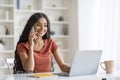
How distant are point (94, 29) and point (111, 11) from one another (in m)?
0.60

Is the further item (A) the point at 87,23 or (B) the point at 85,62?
(A) the point at 87,23

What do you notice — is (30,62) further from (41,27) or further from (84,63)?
(84,63)

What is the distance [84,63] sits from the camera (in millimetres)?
1791

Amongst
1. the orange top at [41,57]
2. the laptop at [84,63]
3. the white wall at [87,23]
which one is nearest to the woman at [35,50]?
the orange top at [41,57]

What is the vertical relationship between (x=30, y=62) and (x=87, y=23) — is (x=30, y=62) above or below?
below

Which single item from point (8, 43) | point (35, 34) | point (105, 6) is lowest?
point (8, 43)

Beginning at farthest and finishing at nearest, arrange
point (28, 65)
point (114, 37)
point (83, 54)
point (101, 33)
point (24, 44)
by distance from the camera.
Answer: point (101, 33) → point (114, 37) → point (24, 44) → point (28, 65) → point (83, 54)

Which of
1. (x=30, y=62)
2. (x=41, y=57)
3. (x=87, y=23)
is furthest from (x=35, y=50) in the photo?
(x=87, y=23)

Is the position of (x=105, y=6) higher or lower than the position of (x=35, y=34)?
higher

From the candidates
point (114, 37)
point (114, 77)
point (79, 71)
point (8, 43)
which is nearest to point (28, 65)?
point (79, 71)

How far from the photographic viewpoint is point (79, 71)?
5.89 ft

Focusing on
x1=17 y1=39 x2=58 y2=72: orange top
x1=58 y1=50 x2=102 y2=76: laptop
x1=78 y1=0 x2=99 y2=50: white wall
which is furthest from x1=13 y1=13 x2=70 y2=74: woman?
x1=78 y1=0 x2=99 y2=50: white wall

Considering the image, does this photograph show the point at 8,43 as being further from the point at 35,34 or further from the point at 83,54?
the point at 83,54

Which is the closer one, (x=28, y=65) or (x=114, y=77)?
(x=114, y=77)
